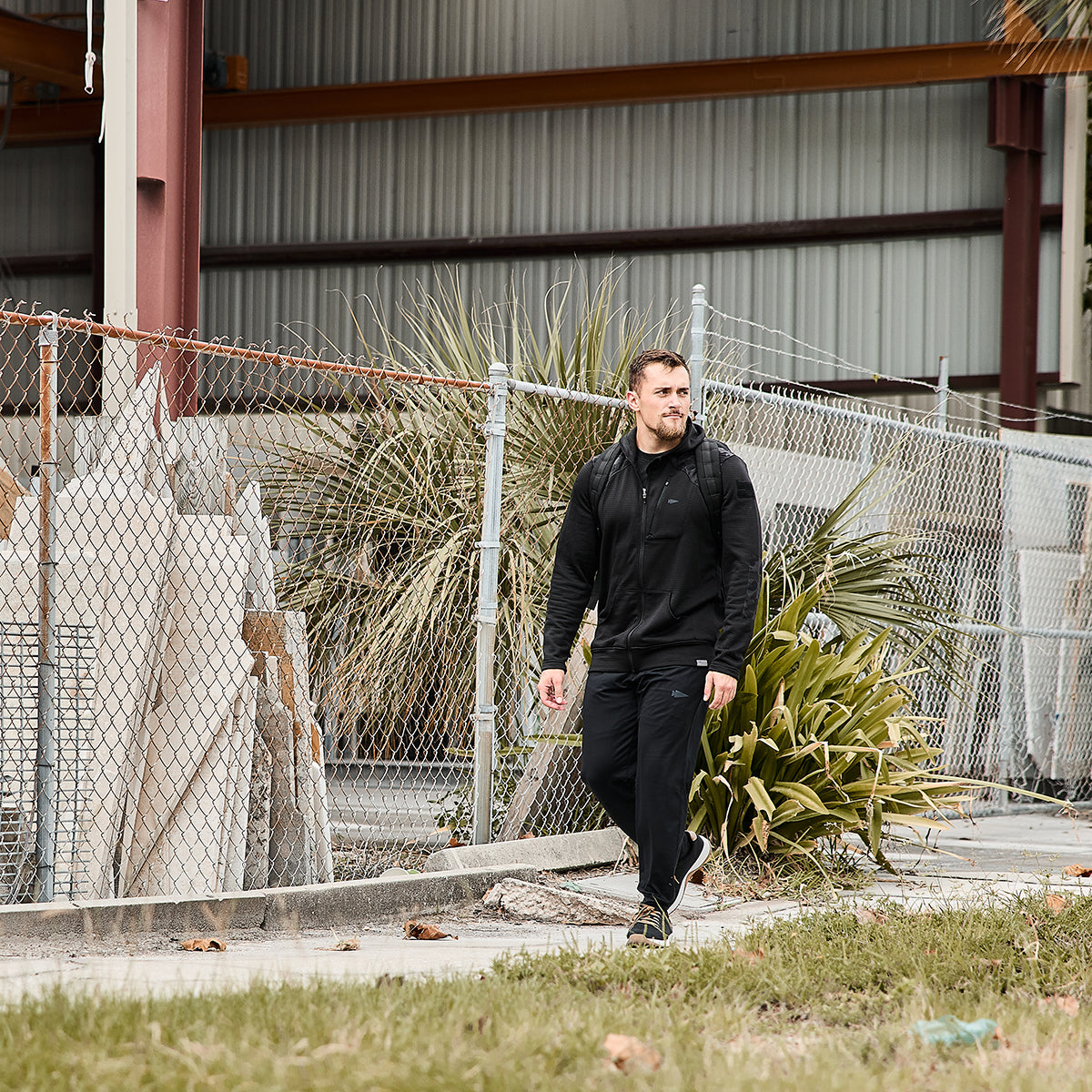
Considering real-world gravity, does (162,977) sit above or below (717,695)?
below

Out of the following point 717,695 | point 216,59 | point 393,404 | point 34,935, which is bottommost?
point 34,935

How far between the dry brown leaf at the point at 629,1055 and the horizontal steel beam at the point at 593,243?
41.7 feet

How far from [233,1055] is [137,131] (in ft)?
28.0

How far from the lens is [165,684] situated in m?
5.77

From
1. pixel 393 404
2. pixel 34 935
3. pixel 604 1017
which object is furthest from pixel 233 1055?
pixel 393 404

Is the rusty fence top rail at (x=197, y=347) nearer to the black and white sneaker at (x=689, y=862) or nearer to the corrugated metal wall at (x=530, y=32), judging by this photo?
the black and white sneaker at (x=689, y=862)

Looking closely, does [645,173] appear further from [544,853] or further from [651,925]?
[651,925]

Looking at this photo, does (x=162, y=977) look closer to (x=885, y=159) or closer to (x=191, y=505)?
(x=191, y=505)

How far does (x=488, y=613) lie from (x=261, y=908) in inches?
64.9

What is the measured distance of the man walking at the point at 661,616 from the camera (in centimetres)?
514

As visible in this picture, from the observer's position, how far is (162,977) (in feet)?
14.0

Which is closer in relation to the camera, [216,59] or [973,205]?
[973,205]

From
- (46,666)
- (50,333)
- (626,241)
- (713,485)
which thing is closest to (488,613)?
(713,485)

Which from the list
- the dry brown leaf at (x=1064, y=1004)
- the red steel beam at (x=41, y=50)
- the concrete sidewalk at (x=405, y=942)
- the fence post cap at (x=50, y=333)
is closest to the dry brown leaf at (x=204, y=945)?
the concrete sidewalk at (x=405, y=942)
